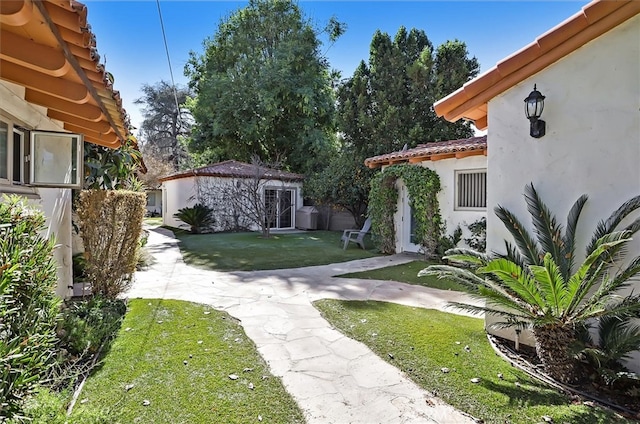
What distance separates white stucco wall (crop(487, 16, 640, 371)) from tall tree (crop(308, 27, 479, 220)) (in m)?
14.2

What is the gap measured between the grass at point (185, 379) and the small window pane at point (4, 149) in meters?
2.61

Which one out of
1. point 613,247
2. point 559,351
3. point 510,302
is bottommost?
point 559,351

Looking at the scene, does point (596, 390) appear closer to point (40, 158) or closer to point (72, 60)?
point (72, 60)

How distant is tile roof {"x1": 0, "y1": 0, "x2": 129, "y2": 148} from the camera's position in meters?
2.40

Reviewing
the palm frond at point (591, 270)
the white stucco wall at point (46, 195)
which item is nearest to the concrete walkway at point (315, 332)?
the white stucco wall at point (46, 195)

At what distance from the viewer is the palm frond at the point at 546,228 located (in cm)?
464

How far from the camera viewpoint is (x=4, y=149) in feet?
14.5

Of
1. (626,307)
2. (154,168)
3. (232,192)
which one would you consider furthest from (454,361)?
(154,168)

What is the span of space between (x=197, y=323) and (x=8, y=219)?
11.4ft

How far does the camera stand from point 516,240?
5.07 m

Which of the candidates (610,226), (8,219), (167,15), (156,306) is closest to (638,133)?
(610,226)

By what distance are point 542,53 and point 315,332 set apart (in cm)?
507

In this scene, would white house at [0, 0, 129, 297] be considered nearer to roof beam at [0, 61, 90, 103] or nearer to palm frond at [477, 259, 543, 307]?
roof beam at [0, 61, 90, 103]

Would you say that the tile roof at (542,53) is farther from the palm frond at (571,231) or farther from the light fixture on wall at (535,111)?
the palm frond at (571,231)
